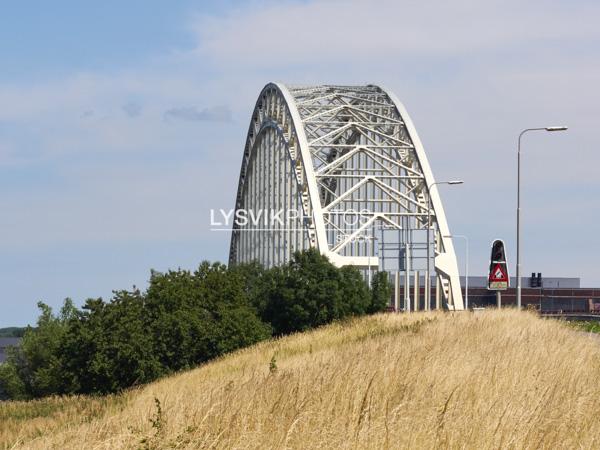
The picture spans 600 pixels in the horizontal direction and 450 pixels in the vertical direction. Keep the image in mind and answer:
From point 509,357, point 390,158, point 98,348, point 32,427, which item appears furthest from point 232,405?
point 390,158

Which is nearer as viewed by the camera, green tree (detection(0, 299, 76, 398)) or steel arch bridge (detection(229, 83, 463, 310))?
steel arch bridge (detection(229, 83, 463, 310))

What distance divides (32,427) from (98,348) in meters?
31.9

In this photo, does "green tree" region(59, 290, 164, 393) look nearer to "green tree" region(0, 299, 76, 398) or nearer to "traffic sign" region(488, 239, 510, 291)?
"traffic sign" region(488, 239, 510, 291)

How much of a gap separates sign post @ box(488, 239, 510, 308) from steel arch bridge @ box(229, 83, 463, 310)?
111ft

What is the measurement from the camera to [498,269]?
33.6 m

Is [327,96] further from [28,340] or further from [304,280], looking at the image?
[28,340]

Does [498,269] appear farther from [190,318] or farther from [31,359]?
[31,359]

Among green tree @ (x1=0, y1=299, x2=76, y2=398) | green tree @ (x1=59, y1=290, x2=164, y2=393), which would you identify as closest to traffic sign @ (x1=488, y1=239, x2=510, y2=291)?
green tree @ (x1=59, y1=290, x2=164, y2=393)

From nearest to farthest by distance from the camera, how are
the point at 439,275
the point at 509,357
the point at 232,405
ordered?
the point at 232,405
the point at 509,357
the point at 439,275

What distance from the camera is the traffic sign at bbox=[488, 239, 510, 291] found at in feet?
108

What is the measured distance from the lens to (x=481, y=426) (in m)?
10.7

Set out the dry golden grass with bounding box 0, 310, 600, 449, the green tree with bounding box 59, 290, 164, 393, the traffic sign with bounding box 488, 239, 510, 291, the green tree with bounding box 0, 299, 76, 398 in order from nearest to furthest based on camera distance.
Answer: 1. the dry golden grass with bounding box 0, 310, 600, 449
2. the traffic sign with bounding box 488, 239, 510, 291
3. the green tree with bounding box 59, 290, 164, 393
4. the green tree with bounding box 0, 299, 76, 398

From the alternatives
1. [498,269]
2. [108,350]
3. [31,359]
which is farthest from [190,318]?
[31,359]

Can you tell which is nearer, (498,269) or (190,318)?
(498,269)
